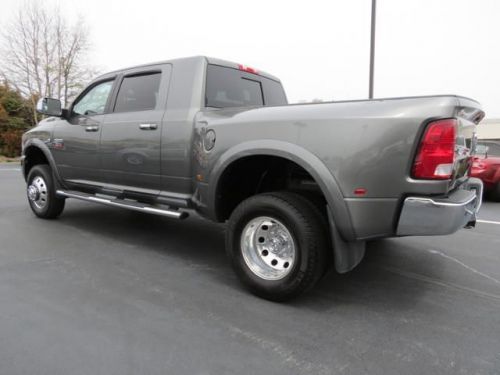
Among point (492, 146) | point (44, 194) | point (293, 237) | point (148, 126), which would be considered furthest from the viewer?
point (492, 146)

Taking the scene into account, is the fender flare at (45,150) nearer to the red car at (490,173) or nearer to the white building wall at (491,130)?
the red car at (490,173)

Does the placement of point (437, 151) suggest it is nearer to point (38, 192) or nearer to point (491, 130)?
point (38, 192)

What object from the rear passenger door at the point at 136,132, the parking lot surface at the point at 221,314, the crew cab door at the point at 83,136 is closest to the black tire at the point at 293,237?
the parking lot surface at the point at 221,314

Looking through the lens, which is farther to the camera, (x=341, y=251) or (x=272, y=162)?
(x=272, y=162)

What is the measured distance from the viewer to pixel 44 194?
16.9ft

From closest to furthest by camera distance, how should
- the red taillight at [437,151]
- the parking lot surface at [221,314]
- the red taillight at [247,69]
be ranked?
the parking lot surface at [221,314] → the red taillight at [437,151] → the red taillight at [247,69]

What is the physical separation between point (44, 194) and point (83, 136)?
1316mm

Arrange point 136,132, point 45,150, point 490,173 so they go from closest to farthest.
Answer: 1. point 136,132
2. point 45,150
3. point 490,173

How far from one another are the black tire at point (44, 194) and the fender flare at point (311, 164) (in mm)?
3137

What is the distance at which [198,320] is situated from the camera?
2.49m

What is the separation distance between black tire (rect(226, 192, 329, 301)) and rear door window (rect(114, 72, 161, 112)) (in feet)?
5.37

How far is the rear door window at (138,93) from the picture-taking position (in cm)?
380

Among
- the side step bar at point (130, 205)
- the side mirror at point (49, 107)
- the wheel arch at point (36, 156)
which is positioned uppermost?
the side mirror at point (49, 107)

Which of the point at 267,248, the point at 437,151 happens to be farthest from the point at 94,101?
the point at 437,151
